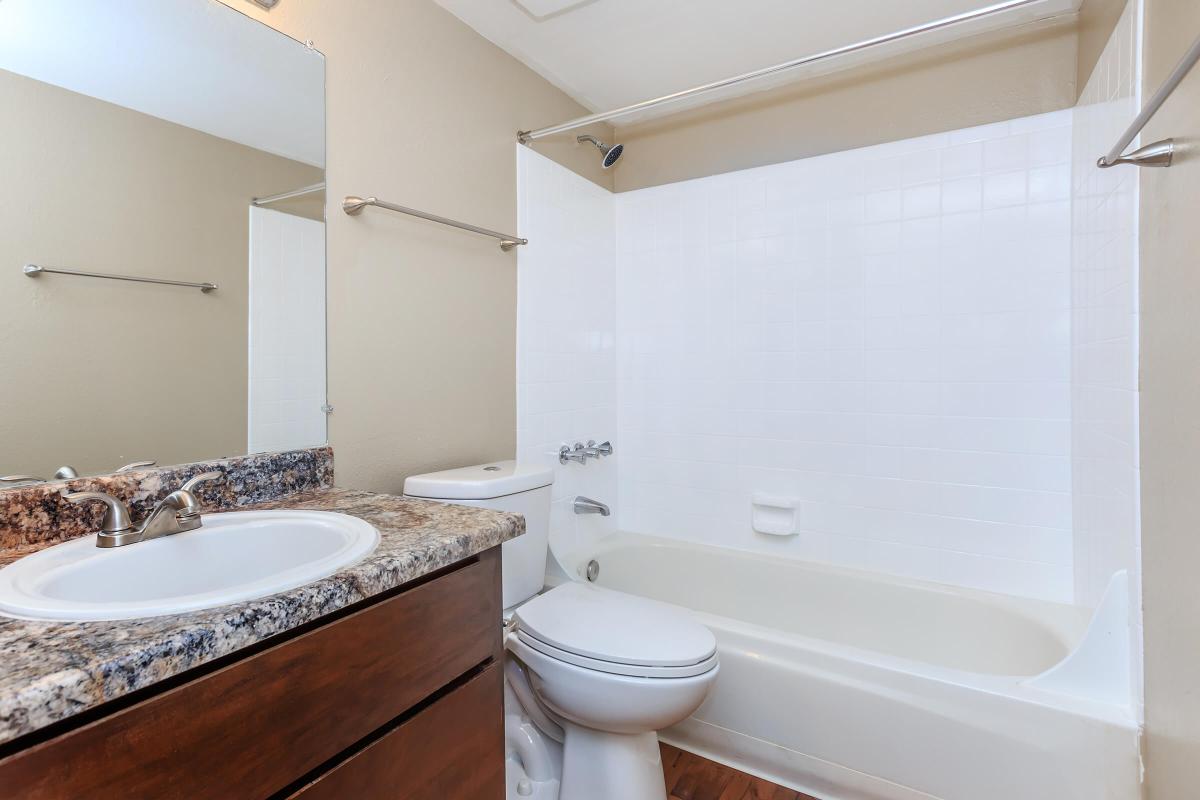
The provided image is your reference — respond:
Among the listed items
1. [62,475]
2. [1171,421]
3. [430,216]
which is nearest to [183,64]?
[430,216]

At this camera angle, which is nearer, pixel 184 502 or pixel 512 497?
pixel 184 502

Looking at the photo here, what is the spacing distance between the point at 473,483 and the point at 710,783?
1.09 m

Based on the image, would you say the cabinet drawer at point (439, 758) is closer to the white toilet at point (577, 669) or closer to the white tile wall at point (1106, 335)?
the white toilet at point (577, 669)

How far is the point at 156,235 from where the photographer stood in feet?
3.56

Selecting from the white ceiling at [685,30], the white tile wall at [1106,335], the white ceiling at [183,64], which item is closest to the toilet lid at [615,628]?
the white tile wall at [1106,335]

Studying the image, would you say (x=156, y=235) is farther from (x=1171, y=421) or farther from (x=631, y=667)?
(x=1171, y=421)

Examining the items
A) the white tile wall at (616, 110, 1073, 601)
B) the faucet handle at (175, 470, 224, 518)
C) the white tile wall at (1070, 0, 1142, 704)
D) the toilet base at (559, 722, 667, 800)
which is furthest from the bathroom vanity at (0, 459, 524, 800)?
the white tile wall at (616, 110, 1073, 601)

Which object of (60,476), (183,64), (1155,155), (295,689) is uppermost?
(183,64)

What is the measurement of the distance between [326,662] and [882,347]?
6.56 ft

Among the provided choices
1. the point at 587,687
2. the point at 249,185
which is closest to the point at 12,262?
the point at 249,185

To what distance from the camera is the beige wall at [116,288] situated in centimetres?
93

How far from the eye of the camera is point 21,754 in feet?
1.55

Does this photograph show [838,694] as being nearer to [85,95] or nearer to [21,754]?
[21,754]

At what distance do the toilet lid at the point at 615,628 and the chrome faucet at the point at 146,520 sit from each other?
2.69 feet
